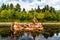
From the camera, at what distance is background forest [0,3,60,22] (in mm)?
11094

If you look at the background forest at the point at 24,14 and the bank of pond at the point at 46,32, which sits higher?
the background forest at the point at 24,14

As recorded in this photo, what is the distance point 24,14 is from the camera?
11219mm

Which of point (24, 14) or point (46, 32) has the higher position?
point (24, 14)

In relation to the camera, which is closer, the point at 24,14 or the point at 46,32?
the point at 46,32

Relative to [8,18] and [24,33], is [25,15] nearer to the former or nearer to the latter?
[8,18]

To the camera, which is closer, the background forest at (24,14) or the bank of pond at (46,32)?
the bank of pond at (46,32)

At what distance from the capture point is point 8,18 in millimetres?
11203

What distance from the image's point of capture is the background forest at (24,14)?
437 inches

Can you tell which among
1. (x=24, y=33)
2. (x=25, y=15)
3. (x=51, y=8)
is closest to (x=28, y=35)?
(x=24, y=33)

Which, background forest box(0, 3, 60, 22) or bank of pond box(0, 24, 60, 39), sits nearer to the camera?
bank of pond box(0, 24, 60, 39)

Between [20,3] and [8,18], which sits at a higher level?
[20,3]

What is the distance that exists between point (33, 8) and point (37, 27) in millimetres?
2523

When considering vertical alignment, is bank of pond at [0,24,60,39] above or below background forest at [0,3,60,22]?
below

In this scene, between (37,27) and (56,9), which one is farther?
(56,9)
